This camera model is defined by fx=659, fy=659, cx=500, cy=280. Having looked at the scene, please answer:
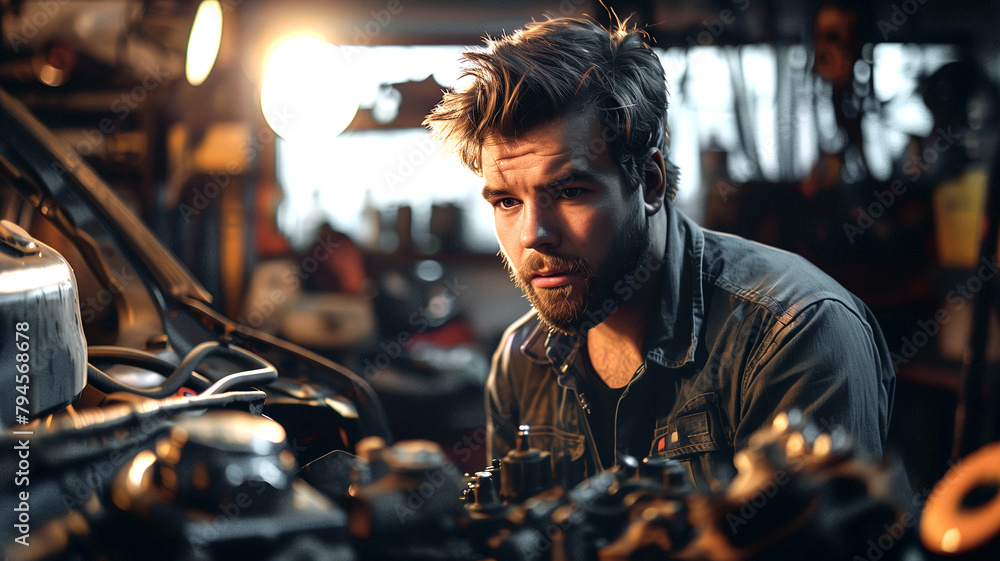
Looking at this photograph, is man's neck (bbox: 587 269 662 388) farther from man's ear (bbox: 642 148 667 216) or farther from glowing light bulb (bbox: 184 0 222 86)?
glowing light bulb (bbox: 184 0 222 86)

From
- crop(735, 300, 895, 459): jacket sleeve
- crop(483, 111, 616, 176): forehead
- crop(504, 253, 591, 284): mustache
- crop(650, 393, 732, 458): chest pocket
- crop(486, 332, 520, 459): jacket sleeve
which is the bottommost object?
crop(486, 332, 520, 459): jacket sleeve

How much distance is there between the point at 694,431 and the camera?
1319 millimetres

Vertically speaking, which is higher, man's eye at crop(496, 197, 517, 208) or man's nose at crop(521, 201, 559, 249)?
man's eye at crop(496, 197, 517, 208)

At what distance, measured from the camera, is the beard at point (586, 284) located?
1.29 m

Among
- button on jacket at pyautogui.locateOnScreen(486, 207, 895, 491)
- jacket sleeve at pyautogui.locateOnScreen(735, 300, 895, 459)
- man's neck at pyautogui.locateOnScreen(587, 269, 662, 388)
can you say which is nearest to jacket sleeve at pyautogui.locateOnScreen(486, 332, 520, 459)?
button on jacket at pyautogui.locateOnScreen(486, 207, 895, 491)

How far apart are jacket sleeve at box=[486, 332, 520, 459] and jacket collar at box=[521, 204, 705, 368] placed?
0.14 meters

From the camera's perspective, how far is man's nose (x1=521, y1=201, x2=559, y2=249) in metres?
1.24

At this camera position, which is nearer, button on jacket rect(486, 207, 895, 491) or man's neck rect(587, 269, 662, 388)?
button on jacket rect(486, 207, 895, 491)

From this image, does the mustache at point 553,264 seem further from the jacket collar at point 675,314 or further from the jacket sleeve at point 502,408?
the jacket sleeve at point 502,408

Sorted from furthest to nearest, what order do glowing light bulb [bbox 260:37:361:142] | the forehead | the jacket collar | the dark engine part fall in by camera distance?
glowing light bulb [bbox 260:37:361:142] < the jacket collar < the forehead < the dark engine part

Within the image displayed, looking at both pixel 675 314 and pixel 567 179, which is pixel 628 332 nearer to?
pixel 675 314

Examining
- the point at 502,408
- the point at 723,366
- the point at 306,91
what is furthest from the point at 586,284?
the point at 306,91

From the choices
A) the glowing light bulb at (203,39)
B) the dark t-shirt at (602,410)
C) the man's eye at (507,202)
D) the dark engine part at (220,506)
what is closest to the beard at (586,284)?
the man's eye at (507,202)

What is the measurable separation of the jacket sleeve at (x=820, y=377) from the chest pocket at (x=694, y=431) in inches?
2.4
